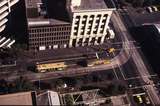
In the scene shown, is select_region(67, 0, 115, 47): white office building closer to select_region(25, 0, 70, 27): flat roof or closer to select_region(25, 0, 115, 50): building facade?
select_region(25, 0, 115, 50): building facade

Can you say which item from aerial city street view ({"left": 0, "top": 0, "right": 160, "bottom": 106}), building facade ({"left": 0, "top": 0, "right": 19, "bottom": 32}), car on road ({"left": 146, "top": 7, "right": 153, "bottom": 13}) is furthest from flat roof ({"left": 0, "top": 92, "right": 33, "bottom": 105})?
car on road ({"left": 146, "top": 7, "right": 153, "bottom": 13})

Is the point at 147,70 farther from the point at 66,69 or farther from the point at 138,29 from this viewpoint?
the point at 66,69

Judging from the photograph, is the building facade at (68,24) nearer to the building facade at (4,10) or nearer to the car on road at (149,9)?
the building facade at (4,10)

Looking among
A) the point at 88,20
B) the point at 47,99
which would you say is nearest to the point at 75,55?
the point at 88,20

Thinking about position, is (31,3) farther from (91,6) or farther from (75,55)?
(75,55)

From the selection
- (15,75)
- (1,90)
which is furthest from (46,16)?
(1,90)

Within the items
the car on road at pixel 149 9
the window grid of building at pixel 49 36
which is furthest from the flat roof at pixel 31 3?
the car on road at pixel 149 9
